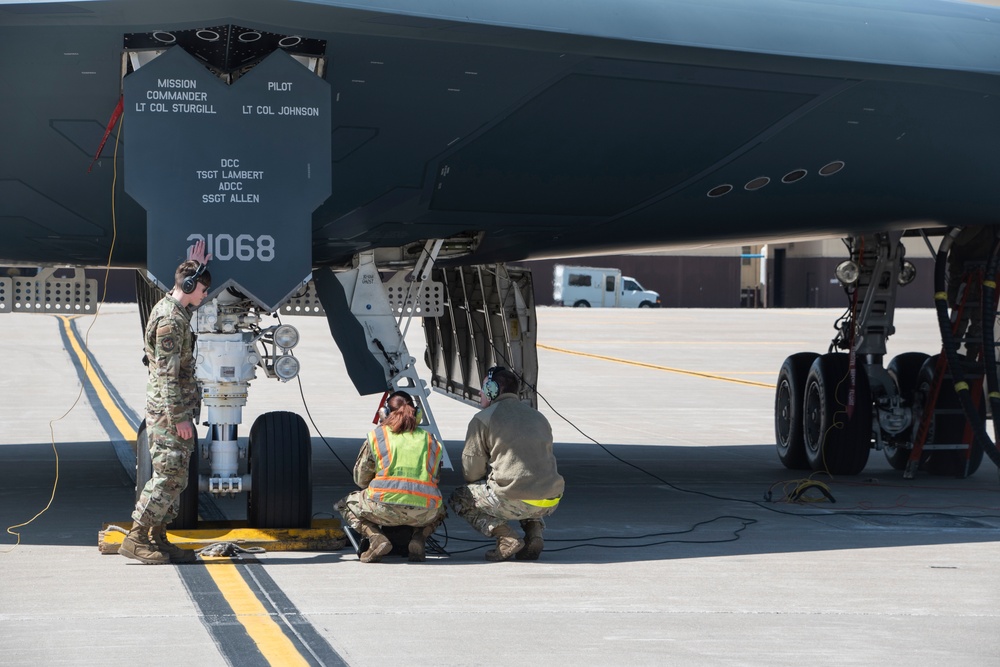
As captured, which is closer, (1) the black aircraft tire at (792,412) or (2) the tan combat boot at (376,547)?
(2) the tan combat boot at (376,547)

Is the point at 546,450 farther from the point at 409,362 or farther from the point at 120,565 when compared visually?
the point at 120,565

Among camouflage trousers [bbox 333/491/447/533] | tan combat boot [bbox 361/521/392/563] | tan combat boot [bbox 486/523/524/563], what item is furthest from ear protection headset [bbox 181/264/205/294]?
tan combat boot [bbox 486/523/524/563]

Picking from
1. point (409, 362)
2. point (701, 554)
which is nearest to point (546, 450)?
point (701, 554)

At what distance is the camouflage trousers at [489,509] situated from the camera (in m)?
8.78

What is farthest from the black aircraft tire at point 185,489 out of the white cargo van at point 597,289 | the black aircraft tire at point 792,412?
the white cargo van at point 597,289

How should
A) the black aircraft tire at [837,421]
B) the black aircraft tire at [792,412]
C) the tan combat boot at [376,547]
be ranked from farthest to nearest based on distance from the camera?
the black aircraft tire at [792,412]
the black aircraft tire at [837,421]
the tan combat boot at [376,547]

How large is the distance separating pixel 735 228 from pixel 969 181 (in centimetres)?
208

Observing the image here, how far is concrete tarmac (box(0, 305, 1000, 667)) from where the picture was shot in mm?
6406

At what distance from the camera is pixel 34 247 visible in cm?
1112

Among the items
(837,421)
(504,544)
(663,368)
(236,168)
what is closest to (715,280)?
(663,368)

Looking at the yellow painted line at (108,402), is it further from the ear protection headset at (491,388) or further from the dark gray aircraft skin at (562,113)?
the ear protection headset at (491,388)

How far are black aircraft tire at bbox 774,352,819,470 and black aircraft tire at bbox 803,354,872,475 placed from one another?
0.16 meters

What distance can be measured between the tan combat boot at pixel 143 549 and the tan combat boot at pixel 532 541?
90.4 inches

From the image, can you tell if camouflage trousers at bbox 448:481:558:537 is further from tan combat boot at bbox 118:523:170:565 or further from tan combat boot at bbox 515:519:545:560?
tan combat boot at bbox 118:523:170:565
